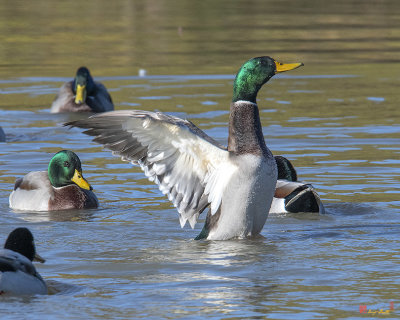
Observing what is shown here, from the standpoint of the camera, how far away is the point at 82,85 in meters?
17.0

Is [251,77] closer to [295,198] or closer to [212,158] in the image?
[212,158]

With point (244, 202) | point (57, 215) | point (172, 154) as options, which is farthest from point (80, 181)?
point (244, 202)

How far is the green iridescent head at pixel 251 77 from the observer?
Result: 870 centimetres

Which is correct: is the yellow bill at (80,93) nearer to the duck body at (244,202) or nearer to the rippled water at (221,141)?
the rippled water at (221,141)

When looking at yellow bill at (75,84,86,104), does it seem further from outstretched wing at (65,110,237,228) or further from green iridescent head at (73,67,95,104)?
outstretched wing at (65,110,237,228)

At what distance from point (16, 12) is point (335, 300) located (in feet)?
86.9

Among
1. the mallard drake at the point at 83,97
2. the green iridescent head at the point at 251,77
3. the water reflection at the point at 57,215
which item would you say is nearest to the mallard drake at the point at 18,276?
the green iridescent head at the point at 251,77

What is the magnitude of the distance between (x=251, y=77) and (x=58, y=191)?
2.79 meters

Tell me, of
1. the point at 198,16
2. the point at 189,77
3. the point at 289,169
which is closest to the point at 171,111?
the point at 189,77

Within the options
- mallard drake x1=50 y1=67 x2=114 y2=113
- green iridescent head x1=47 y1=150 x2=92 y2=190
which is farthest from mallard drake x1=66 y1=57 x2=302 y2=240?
mallard drake x1=50 y1=67 x2=114 y2=113

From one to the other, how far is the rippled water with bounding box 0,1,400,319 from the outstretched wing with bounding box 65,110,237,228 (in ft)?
1.38

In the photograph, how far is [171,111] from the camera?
1619cm

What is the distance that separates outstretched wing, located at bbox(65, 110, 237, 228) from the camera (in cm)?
845

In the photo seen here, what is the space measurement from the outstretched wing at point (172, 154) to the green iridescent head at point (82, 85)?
8.17m
